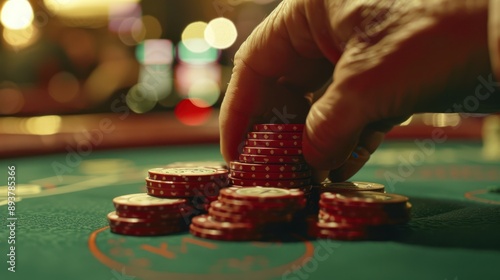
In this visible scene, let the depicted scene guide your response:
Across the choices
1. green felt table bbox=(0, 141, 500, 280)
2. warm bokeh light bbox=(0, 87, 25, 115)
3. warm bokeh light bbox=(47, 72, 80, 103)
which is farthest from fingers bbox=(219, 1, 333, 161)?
warm bokeh light bbox=(47, 72, 80, 103)

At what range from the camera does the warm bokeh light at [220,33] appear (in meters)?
17.4

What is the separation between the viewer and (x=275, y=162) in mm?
2455

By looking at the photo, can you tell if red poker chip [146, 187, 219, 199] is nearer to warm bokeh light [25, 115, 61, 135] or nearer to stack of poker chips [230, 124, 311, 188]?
stack of poker chips [230, 124, 311, 188]

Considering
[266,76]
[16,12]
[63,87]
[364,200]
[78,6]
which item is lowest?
[364,200]

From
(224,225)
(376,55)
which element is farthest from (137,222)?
(376,55)

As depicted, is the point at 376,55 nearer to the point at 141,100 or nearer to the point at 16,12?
the point at 16,12

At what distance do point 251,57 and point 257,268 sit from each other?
1.49 metres

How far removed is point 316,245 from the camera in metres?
1.85

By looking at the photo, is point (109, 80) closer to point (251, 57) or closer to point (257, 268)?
point (251, 57)

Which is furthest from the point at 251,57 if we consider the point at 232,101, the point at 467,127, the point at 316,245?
the point at 467,127

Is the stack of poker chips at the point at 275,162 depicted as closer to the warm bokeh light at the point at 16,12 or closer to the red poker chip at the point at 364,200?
the red poker chip at the point at 364,200

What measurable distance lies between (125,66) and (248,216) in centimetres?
1365

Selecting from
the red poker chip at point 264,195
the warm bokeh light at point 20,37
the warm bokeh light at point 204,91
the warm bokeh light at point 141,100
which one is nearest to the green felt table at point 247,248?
the red poker chip at point 264,195

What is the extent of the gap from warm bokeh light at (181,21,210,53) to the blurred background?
0.11 feet
